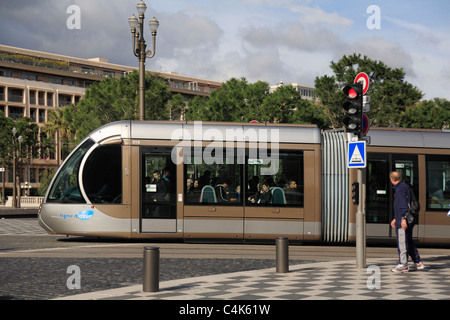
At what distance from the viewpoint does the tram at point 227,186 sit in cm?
1697

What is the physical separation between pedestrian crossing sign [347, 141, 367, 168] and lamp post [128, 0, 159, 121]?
1002 centimetres

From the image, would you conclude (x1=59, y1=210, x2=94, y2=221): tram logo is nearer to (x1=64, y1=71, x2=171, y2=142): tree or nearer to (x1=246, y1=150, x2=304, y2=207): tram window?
(x1=246, y1=150, x2=304, y2=207): tram window

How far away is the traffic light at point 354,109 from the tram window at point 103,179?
6862 mm

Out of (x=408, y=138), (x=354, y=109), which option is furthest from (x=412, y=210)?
(x=408, y=138)

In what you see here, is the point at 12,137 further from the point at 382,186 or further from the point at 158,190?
the point at 382,186

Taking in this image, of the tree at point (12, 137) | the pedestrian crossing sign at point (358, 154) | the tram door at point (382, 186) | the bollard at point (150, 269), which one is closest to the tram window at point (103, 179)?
the tram door at point (382, 186)

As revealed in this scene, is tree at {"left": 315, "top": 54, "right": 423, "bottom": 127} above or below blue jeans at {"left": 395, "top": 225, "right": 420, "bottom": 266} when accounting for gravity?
above

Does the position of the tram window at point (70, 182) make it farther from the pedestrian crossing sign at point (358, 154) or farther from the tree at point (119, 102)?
the tree at point (119, 102)

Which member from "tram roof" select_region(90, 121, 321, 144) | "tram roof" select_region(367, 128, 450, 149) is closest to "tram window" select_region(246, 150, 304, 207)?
"tram roof" select_region(90, 121, 321, 144)

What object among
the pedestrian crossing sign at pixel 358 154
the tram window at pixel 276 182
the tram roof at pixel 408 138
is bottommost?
the tram window at pixel 276 182

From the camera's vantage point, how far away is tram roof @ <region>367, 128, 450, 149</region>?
17.2m

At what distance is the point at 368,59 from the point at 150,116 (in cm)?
1393

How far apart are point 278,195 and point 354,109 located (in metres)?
5.31
